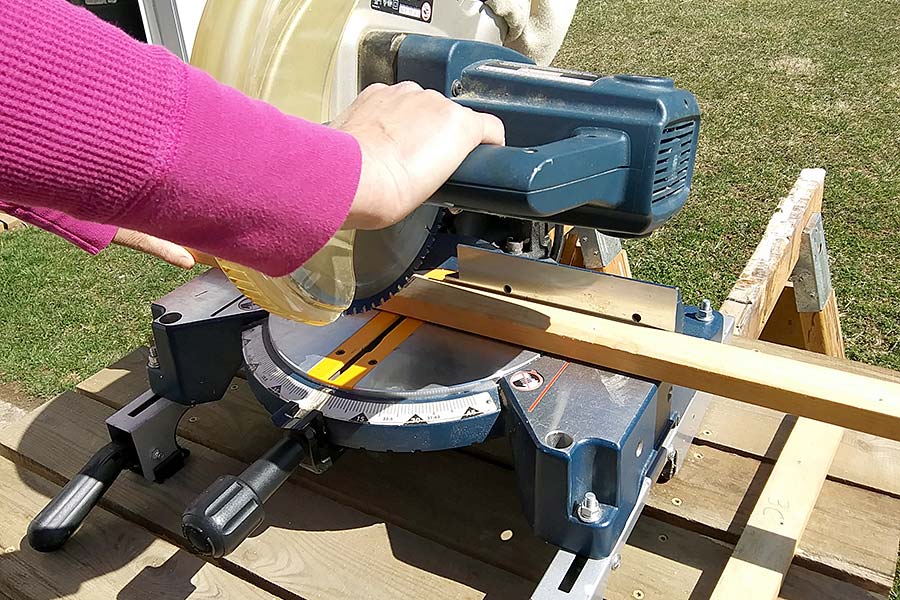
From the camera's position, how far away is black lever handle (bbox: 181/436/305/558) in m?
0.99

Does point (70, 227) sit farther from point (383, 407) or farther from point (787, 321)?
point (787, 321)

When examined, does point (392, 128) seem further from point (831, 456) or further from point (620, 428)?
point (831, 456)

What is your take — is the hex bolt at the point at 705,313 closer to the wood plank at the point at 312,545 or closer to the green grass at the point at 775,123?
the wood plank at the point at 312,545

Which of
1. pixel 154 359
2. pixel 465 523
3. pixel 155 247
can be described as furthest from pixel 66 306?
pixel 465 523

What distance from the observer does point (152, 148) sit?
0.65 metres

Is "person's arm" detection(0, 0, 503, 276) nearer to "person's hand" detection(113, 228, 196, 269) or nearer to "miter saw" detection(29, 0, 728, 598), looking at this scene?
"miter saw" detection(29, 0, 728, 598)

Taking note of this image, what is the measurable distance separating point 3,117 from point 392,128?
348mm

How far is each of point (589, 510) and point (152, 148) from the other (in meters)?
0.64

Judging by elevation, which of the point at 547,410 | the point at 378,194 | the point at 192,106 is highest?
the point at 192,106

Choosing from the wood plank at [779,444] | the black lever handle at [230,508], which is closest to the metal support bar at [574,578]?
the black lever handle at [230,508]

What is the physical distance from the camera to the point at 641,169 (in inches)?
41.0

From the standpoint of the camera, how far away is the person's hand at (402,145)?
78 cm

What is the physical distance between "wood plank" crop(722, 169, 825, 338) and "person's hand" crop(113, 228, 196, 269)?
40.8 inches

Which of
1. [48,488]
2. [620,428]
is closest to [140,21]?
[48,488]
